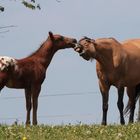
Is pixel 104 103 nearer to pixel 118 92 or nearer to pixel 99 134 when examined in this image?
pixel 118 92

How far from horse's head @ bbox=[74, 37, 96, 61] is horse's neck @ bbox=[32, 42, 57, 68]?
68cm

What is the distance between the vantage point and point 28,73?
15609 mm

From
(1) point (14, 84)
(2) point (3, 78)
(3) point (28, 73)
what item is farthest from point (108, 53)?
(2) point (3, 78)

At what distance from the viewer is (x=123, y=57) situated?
16141 millimetres

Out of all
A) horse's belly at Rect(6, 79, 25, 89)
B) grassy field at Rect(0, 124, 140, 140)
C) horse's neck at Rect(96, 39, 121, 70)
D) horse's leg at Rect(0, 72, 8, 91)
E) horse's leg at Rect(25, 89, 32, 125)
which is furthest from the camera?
horse's neck at Rect(96, 39, 121, 70)

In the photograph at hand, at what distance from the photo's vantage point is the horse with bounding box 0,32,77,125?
15.1m

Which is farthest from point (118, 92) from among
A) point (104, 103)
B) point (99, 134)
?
point (99, 134)

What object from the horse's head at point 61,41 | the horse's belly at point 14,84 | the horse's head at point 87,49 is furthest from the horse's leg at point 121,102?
the horse's belly at point 14,84

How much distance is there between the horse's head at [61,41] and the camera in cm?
1666

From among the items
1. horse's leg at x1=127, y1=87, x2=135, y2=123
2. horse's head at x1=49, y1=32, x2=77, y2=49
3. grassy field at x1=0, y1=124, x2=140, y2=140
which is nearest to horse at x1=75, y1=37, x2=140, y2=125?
horse's leg at x1=127, y1=87, x2=135, y2=123

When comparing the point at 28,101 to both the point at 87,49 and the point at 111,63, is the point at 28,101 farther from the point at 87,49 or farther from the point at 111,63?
the point at 111,63

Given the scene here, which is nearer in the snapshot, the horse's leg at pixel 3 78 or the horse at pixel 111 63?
the horse's leg at pixel 3 78

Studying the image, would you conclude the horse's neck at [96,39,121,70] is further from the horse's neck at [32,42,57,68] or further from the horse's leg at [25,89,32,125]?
the horse's leg at [25,89,32,125]

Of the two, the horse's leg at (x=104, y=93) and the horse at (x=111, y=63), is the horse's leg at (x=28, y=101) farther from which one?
the horse's leg at (x=104, y=93)
